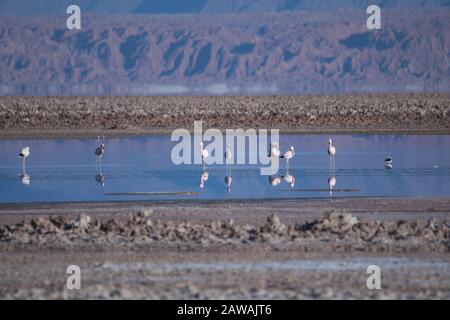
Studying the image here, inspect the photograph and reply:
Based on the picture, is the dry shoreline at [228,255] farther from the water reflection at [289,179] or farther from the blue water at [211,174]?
the water reflection at [289,179]

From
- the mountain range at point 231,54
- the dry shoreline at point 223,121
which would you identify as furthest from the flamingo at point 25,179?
the mountain range at point 231,54

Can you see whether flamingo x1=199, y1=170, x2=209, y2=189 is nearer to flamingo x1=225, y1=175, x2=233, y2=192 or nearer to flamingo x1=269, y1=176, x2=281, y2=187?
flamingo x1=225, y1=175, x2=233, y2=192

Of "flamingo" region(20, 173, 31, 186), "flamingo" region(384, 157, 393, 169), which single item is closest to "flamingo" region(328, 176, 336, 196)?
"flamingo" region(384, 157, 393, 169)

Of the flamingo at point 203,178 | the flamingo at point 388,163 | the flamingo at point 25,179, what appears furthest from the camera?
the flamingo at point 388,163

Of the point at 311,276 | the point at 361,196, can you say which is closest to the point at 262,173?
the point at 361,196

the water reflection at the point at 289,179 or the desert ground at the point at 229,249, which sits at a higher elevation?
the water reflection at the point at 289,179

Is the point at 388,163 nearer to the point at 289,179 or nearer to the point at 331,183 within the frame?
the point at 289,179

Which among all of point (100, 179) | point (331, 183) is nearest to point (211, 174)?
point (100, 179)
